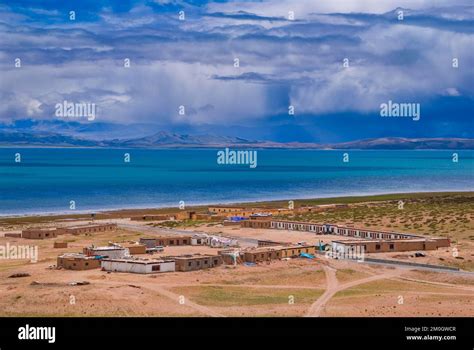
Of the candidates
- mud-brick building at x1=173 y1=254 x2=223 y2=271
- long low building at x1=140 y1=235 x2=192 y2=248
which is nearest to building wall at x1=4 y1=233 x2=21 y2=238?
long low building at x1=140 y1=235 x2=192 y2=248

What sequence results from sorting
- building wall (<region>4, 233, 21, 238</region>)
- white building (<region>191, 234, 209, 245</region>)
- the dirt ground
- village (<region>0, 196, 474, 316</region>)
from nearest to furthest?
the dirt ground
village (<region>0, 196, 474, 316</region>)
white building (<region>191, 234, 209, 245</region>)
building wall (<region>4, 233, 21, 238</region>)

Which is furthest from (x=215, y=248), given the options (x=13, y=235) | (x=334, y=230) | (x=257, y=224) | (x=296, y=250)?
(x=13, y=235)

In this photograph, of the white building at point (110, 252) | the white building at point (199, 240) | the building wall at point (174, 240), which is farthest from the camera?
the white building at point (199, 240)

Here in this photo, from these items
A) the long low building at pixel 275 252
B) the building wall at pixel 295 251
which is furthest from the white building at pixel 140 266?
the building wall at pixel 295 251

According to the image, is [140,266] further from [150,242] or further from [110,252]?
[150,242]

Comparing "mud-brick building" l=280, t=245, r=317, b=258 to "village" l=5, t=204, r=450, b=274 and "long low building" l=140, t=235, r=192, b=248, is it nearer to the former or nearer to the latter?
"village" l=5, t=204, r=450, b=274

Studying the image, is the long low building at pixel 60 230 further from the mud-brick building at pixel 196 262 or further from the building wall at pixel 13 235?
the mud-brick building at pixel 196 262
